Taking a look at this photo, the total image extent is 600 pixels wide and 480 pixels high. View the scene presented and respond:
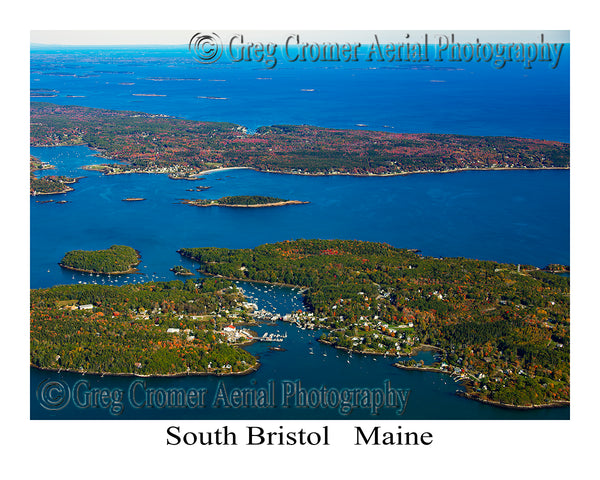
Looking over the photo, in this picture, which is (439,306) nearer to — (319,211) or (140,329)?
(140,329)

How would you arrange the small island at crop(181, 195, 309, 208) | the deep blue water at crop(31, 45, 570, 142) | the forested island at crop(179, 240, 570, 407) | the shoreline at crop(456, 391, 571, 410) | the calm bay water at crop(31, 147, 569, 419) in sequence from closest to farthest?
the shoreline at crop(456, 391, 571, 410) < the calm bay water at crop(31, 147, 569, 419) < the forested island at crop(179, 240, 570, 407) < the small island at crop(181, 195, 309, 208) < the deep blue water at crop(31, 45, 570, 142)

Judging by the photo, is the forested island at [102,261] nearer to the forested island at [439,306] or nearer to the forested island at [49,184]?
the forested island at [439,306]

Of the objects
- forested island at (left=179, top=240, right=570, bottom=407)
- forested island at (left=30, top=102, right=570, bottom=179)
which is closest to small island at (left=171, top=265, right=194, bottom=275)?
forested island at (left=179, top=240, right=570, bottom=407)

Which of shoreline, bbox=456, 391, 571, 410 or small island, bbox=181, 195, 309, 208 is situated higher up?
small island, bbox=181, 195, 309, 208

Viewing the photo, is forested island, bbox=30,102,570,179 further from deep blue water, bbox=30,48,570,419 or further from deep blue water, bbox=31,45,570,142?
deep blue water, bbox=31,45,570,142

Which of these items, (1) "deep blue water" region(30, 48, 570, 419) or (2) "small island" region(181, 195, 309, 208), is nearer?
(1) "deep blue water" region(30, 48, 570, 419)

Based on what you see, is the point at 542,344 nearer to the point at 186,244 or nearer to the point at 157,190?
the point at 186,244
